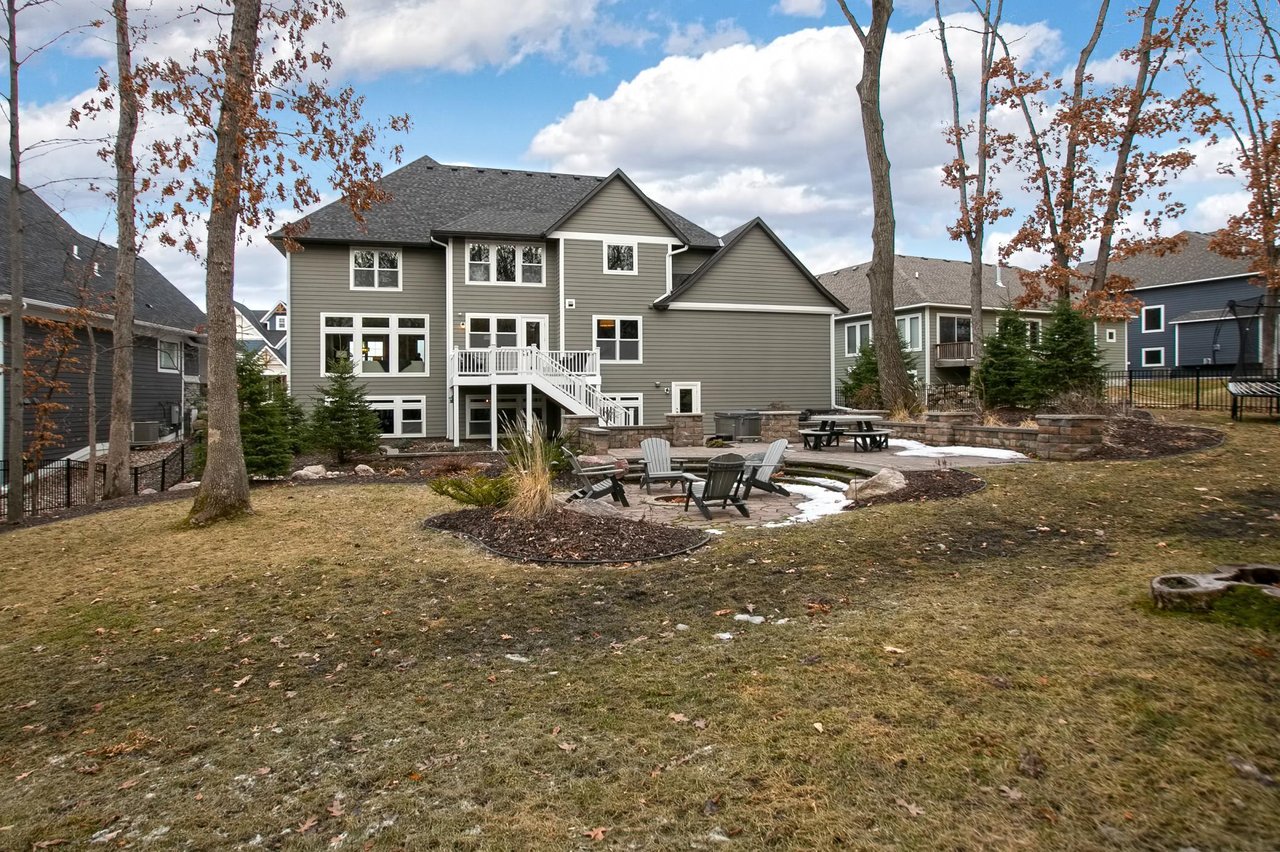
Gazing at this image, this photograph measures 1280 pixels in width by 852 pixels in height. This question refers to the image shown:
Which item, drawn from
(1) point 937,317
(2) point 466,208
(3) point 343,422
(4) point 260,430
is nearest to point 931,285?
(1) point 937,317

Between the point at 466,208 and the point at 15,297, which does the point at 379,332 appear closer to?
the point at 466,208

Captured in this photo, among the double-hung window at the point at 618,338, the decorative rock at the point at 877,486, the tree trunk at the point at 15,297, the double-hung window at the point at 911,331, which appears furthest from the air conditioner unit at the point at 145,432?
the double-hung window at the point at 911,331

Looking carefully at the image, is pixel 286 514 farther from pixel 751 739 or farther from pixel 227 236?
pixel 751 739

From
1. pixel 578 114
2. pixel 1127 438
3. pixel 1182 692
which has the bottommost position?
pixel 1182 692

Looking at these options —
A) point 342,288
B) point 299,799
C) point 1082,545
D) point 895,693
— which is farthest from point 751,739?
point 342,288

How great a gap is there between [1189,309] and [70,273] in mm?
39091

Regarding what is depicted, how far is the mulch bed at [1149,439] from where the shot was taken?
11750 millimetres

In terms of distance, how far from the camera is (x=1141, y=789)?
9.30 feet

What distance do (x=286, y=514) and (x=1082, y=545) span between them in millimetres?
9237

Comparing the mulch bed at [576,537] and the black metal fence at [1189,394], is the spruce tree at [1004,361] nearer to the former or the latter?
the black metal fence at [1189,394]

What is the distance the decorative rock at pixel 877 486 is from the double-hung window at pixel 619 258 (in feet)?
52.4

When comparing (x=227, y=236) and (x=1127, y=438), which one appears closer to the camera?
(x=227, y=236)

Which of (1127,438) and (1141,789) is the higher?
(1127,438)

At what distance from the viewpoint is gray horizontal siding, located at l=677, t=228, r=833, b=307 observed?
83.2 feet
